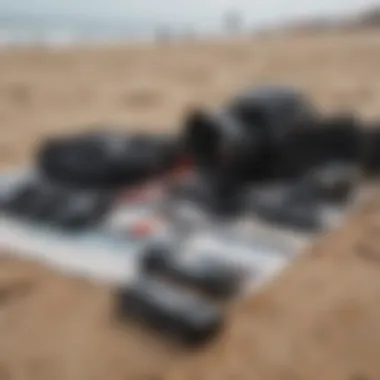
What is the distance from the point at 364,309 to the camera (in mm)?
882

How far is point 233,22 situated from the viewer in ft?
15.5

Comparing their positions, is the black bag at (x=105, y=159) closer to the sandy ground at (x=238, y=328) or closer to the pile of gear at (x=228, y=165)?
the pile of gear at (x=228, y=165)

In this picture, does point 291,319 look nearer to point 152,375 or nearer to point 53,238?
point 152,375

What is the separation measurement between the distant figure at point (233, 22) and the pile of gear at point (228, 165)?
3382 millimetres

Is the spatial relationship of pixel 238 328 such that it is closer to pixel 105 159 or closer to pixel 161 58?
A: pixel 105 159

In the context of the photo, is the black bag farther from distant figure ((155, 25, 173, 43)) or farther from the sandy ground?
distant figure ((155, 25, 173, 43))

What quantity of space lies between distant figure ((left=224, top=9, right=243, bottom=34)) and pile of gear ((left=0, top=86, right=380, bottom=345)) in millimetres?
3382

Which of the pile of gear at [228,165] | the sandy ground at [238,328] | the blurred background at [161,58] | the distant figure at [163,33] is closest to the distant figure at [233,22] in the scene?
the blurred background at [161,58]

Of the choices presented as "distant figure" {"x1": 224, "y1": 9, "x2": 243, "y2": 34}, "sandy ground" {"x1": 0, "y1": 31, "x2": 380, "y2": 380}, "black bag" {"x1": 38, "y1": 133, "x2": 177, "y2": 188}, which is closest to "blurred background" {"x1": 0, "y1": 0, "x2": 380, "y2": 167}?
"distant figure" {"x1": 224, "y1": 9, "x2": 243, "y2": 34}

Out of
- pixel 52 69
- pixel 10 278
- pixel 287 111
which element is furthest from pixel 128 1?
pixel 10 278

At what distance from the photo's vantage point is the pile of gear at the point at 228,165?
1196 mm

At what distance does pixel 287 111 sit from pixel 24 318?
74 centimetres

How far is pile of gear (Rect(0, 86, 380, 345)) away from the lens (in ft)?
3.92

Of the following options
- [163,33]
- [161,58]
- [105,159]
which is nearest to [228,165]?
[105,159]
